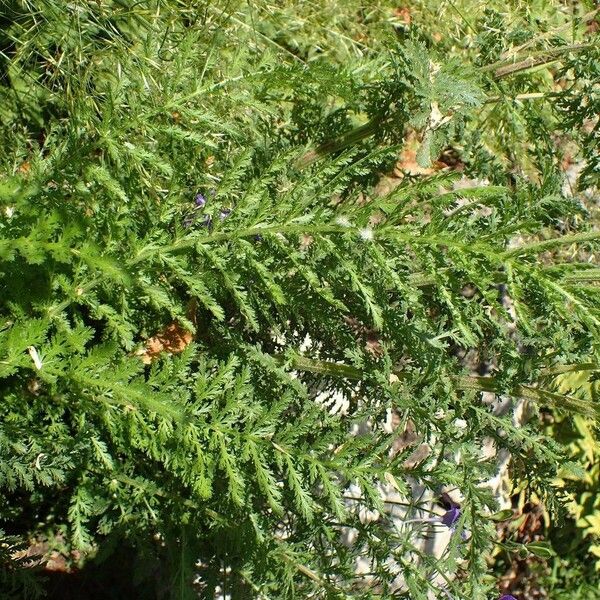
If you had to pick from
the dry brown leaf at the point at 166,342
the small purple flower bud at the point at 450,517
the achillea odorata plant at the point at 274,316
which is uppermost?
the achillea odorata plant at the point at 274,316

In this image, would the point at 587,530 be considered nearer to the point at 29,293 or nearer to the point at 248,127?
the point at 248,127

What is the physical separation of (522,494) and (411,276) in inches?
88.4

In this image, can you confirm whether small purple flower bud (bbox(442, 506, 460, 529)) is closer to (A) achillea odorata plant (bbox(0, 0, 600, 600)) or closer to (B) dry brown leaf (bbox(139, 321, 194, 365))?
(A) achillea odorata plant (bbox(0, 0, 600, 600))

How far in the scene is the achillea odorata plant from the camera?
1.96m

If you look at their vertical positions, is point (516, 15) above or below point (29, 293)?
above

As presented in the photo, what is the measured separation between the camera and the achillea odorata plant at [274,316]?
196 centimetres

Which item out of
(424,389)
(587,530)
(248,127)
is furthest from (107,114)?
(587,530)

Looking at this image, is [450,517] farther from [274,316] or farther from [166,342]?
[166,342]

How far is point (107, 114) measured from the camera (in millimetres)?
2135

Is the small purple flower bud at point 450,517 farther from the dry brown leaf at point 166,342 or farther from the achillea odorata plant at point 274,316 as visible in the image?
the dry brown leaf at point 166,342

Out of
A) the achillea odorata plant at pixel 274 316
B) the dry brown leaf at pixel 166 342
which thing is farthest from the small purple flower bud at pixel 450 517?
the dry brown leaf at pixel 166 342

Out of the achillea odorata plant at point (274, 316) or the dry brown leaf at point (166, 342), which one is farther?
the dry brown leaf at point (166, 342)

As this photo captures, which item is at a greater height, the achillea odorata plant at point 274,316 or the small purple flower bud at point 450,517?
the achillea odorata plant at point 274,316

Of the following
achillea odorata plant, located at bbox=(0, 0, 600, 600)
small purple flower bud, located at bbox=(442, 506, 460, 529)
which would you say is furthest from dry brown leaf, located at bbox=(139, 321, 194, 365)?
small purple flower bud, located at bbox=(442, 506, 460, 529)
